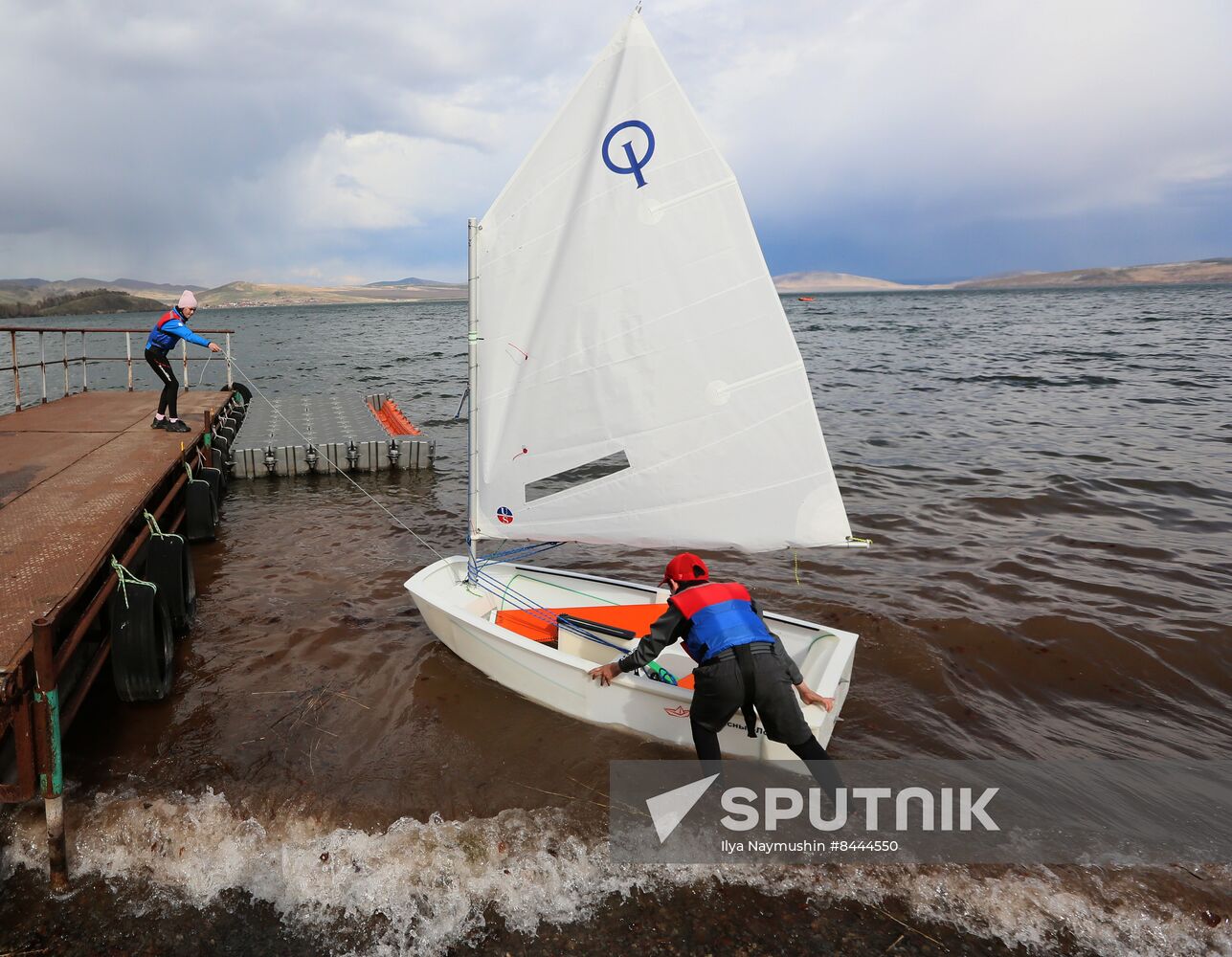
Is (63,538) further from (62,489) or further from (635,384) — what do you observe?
(635,384)

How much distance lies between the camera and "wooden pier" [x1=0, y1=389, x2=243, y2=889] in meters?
4.51

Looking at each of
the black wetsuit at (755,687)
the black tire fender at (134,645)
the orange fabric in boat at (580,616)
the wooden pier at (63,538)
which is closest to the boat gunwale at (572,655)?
the orange fabric in boat at (580,616)

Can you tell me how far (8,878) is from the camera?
462cm

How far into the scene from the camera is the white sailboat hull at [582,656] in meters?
5.78

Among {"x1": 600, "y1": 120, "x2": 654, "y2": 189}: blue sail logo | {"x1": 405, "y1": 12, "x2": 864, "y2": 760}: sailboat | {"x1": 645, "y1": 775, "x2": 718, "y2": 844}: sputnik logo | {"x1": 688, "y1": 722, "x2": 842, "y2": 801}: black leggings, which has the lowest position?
{"x1": 645, "y1": 775, "x2": 718, "y2": 844}: sputnik logo

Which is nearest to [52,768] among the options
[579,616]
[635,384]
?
[579,616]

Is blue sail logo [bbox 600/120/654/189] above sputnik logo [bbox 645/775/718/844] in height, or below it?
above

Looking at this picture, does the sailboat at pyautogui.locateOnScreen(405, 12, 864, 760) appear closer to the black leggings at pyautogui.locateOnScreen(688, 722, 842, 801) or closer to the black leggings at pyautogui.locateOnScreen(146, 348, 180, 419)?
the black leggings at pyautogui.locateOnScreen(688, 722, 842, 801)

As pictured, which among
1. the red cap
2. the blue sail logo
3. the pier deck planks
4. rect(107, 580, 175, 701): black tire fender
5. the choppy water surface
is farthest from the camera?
rect(107, 580, 175, 701): black tire fender

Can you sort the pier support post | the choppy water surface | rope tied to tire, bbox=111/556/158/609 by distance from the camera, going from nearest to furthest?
the pier support post
the choppy water surface
rope tied to tire, bbox=111/556/158/609

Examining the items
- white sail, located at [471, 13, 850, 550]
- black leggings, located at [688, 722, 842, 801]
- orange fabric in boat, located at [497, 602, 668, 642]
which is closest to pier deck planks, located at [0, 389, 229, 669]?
orange fabric in boat, located at [497, 602, 668, 642]

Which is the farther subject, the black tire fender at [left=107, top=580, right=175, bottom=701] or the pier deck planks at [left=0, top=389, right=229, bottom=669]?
the black tire fender at [left=107, top=580, right=175, bottom=701]

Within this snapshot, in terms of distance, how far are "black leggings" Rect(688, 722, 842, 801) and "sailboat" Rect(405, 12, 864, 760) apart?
10.2 inches

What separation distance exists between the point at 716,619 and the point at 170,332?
11130 millimetres
